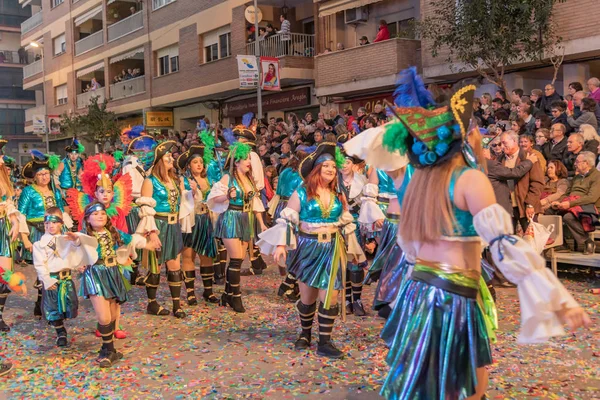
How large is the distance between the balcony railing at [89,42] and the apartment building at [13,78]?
1661cm

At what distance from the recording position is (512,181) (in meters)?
9.70

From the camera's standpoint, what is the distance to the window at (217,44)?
2522 centimetres

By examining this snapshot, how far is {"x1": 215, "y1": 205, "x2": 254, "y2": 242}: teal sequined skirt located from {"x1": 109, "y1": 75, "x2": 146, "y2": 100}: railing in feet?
82.0

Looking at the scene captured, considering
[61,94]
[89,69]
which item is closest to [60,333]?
[89,69]

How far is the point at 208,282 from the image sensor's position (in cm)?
852

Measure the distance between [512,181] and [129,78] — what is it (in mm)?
26999

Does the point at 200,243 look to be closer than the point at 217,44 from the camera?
Yes

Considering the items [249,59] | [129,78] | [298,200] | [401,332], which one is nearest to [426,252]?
[401,332]

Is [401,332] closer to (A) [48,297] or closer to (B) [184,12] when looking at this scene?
(A) [48,297]

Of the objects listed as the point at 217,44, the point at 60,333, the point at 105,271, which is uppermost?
the point at 217,44

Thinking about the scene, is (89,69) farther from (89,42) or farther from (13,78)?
(13,78)

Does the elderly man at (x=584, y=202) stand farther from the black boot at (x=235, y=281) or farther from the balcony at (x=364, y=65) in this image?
the balcony at (x=364, y=65)

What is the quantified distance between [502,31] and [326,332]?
9542 mm

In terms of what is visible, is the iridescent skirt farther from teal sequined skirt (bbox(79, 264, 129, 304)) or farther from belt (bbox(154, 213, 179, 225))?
belt (bbox(154, 213, 179, 225))
